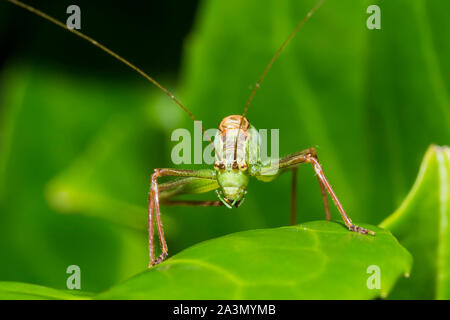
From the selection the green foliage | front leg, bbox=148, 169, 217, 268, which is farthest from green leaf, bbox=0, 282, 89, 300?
front leg, bbox=148, 169, 217, 268

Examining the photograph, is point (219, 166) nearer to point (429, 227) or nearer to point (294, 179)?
point (294, 179)

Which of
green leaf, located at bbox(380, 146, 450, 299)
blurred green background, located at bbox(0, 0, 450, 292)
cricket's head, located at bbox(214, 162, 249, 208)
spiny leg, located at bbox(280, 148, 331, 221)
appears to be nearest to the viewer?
green leaf, located at bbox(380, 146, 450, 299)

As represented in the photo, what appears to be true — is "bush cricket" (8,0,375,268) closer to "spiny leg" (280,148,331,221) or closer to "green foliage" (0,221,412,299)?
"spiny leg" (280,148,331,221)

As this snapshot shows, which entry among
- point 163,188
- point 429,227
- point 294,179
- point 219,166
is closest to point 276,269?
point 429,227

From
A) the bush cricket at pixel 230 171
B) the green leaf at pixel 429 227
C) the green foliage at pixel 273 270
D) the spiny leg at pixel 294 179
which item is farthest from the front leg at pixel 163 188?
the green leaf at pixel 429 227

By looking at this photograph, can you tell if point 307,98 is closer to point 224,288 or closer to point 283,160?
point 283,160
